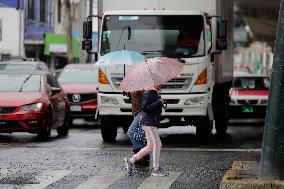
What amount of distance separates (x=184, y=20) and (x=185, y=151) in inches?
117

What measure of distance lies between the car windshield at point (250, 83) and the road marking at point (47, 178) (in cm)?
1562

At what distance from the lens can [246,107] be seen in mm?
26734

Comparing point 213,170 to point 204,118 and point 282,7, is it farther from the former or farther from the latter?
point 204,118

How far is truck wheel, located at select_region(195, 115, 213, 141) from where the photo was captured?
18719 mm

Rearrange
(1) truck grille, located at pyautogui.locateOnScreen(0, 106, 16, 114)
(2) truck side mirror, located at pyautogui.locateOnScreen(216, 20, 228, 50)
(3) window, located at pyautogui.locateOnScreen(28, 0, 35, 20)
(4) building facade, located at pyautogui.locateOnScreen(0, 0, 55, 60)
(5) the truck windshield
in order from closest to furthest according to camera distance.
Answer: (5) the truck windshield < (2) truck side mirror, located at pyautogui.locateOnScreen(216, 20, 228, 50) < (1) truck grille, located at pyautogui.locateOnScreen(0, 106, 16, 114) < (4) building facade, located at pyautogui.locateOnScreen(0, 0, 55, 60) < (3) window, located at pyautogui.locateOnScreen(28, 0, 35, 20)

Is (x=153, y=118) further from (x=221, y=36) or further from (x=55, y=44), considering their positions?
(x=55, y=44)

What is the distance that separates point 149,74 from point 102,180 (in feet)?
5.64

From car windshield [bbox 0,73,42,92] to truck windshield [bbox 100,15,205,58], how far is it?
261 centimetres

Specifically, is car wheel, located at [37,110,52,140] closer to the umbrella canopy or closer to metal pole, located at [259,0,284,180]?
the umbrella canopy

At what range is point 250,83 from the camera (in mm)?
28172

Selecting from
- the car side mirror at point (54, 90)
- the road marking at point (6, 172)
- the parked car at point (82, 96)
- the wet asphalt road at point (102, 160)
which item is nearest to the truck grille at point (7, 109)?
the wet asphalt road at point (102, 160)

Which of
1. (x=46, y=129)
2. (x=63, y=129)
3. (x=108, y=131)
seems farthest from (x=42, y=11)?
(x=108, y=131)

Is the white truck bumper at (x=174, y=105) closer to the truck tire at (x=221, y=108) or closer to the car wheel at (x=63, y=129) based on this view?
the truck tire at (x=221, y=108)

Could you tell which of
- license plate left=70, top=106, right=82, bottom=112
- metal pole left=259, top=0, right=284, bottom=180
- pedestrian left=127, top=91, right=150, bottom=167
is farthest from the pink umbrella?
license plate left=70, top=106, right=82, bottom=112
